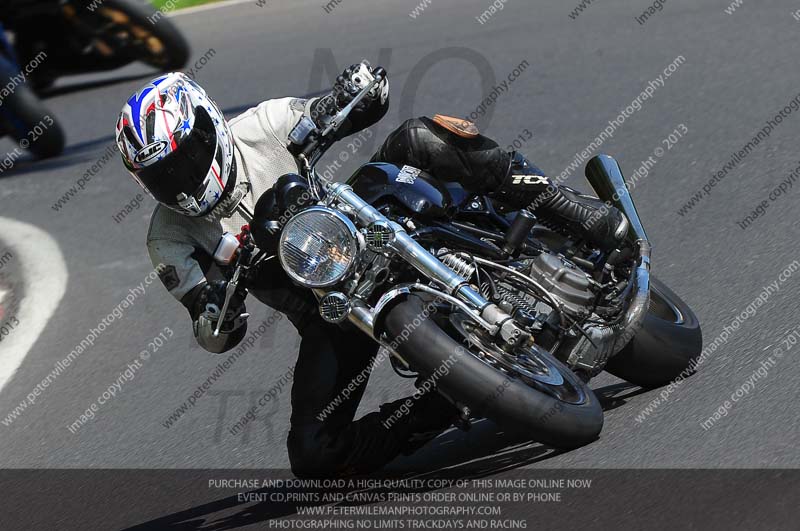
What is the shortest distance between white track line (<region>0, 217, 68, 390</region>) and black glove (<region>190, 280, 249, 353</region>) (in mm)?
2503

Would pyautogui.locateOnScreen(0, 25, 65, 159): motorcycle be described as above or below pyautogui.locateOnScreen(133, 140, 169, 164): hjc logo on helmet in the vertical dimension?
below

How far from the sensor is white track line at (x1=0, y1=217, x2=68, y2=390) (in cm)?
678

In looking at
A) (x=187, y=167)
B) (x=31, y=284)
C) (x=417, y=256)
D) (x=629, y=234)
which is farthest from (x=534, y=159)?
(x=417, y=256)

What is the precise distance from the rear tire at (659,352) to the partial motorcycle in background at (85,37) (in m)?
7.04

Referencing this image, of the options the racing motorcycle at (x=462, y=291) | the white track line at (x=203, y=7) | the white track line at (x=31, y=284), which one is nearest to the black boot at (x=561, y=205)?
the racing motorcycle at (x=462, y=291)

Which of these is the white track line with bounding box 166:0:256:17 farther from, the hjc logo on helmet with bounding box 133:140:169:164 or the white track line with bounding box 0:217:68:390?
the hjc logo on helmet with bounding box 133:140:169:164

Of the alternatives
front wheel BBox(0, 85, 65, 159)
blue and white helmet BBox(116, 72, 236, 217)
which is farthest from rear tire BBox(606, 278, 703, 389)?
front wheel BBox(0, 85, 65, 159)

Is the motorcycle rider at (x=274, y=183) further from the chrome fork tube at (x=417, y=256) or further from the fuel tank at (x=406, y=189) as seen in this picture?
the chrome fork tube at (x=417, y=256)

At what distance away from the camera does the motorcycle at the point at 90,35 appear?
10.8 m

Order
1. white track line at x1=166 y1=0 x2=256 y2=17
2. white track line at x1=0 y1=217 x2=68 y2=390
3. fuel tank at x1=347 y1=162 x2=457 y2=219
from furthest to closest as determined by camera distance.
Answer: white track line at x1=166 y1=0 x2=256 y2=17, white track line at x1=0 y1=217 x2=68 y2=390, fuel tank at x1=347 y1=162 x2=457 y2=219

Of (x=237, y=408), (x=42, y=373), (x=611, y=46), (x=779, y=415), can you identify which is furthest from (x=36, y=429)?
(x=611, y=46)

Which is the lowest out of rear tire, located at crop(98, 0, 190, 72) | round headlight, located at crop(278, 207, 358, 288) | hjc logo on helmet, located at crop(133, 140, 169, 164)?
rear tire, located at crop(98, 0, 190, 72)

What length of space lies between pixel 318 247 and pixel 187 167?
2.24 feet

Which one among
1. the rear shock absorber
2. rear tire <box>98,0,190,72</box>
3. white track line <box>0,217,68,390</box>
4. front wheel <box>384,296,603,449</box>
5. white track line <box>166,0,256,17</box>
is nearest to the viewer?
front wheel <box>384,296,603,449</box>
